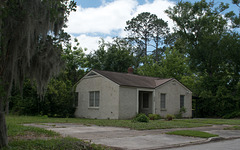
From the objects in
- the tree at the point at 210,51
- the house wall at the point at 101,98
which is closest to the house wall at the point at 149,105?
the house wall at the point at 101,98

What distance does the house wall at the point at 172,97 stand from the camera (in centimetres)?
2345

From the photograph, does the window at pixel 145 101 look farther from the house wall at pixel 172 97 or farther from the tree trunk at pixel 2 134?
the tree trunk at pixel 2 134

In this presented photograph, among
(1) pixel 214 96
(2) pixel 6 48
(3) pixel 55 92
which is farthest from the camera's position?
(1) pixel 214 96

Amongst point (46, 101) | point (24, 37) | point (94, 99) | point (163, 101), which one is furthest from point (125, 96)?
point (24, 37)

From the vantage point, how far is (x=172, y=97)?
80.9 feet

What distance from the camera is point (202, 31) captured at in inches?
1292

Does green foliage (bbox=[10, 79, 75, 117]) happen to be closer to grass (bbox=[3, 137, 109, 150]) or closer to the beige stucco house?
the beige stucco house

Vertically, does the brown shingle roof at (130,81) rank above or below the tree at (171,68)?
below

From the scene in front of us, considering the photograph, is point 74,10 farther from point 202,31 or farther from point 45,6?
point 202,31

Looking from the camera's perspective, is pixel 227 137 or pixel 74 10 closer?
pixel 74 10

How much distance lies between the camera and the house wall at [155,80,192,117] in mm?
23453

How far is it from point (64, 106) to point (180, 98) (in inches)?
436

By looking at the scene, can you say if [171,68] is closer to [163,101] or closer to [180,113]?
[180,113]

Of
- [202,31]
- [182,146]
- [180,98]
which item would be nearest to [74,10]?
[182,146]
